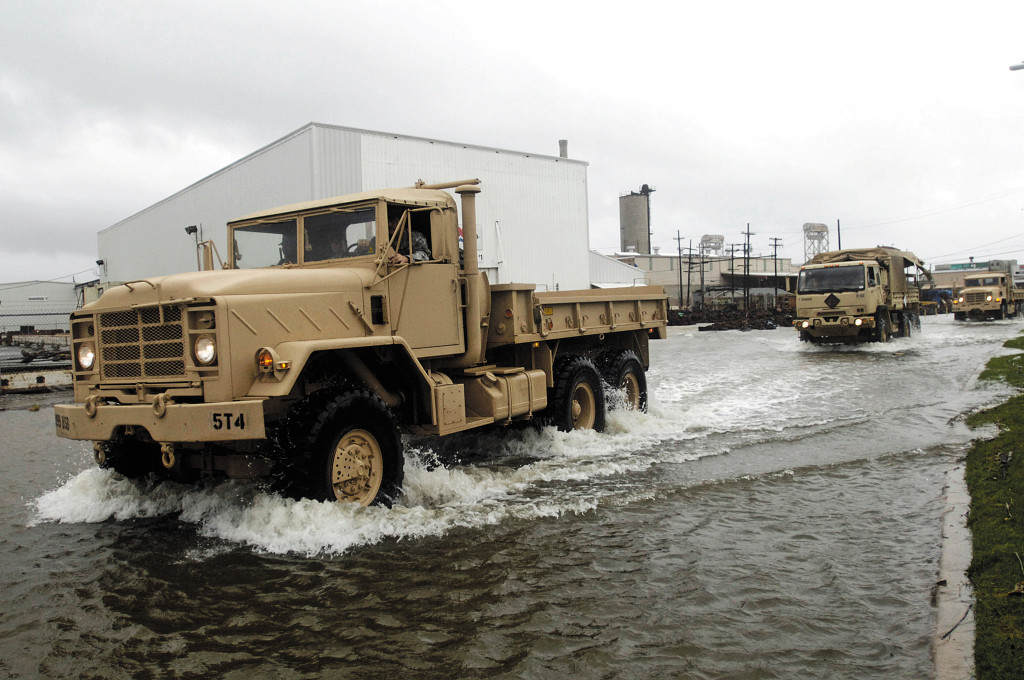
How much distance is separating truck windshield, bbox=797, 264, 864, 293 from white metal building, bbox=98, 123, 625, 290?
9.25 metres

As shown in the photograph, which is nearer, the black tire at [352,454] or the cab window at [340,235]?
the black tire at [352,454]

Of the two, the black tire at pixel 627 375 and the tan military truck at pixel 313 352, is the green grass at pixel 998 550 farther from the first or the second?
the black tire at pixel 627 375

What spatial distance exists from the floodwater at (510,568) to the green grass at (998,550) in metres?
0.29

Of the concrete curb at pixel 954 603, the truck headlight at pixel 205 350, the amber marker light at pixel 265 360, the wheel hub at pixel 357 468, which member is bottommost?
the concrete curb at pixel 954 603

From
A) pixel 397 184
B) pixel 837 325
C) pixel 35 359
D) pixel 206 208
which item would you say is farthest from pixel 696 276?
pixel 35 359

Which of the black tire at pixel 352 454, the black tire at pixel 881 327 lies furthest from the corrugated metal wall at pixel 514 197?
the black tire at pixel 352 454

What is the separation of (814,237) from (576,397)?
353ft

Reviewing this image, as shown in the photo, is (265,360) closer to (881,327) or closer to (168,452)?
(168,452)

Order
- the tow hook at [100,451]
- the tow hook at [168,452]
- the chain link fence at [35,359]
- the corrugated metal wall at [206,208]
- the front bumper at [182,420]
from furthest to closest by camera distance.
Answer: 1. the corrugated metal wall at [206,208]
2. the chain link fence at [35,359]
3. the tow hook at [100,451]
4. the tow hook at [168,452]
5. the front bumper at [182,420]

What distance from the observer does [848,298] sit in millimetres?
23859

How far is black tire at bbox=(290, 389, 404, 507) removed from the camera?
5.76m

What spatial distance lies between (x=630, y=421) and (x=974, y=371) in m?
10.2

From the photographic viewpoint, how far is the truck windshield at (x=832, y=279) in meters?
23.9

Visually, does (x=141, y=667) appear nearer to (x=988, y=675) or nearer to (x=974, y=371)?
(x=988, y=675)
